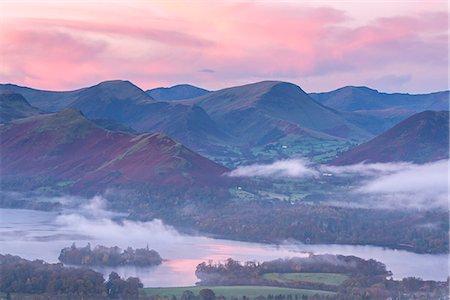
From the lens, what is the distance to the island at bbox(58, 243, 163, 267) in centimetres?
8688

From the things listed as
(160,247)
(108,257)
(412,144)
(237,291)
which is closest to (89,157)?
(412,144)

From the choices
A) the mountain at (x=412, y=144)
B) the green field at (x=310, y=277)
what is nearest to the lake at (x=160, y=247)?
the green field at (x=310, y=277)

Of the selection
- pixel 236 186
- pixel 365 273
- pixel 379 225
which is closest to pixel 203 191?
pixel 236 186

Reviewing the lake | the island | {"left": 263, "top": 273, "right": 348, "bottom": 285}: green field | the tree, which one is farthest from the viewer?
the island

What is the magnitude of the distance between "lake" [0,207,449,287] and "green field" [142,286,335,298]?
3551 mm

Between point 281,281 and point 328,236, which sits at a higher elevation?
point 328,236

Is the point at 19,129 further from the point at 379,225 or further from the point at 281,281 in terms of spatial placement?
the point at 281,281

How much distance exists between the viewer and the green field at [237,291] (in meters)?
69.2

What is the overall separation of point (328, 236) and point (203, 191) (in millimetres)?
30413

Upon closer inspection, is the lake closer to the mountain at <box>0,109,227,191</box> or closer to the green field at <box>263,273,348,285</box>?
the green field at <box>263,273,348,285</box>

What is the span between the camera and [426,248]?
348 feet

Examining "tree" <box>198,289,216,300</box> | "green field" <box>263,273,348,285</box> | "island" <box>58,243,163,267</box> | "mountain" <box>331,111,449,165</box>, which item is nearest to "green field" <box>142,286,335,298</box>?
"tree" <box>198,289,216,300</box>

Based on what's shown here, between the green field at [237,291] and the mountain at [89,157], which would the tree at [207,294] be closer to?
the green field at [237,291]

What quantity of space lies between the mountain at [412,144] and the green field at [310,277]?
9162 centimetres
